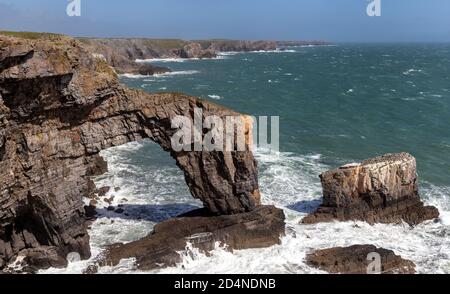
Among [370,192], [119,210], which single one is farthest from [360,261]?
[119,210]

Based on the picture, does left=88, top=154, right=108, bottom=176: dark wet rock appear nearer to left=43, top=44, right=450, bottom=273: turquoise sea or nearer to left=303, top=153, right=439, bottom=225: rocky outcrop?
left=43, top=44, right=450, bottom=273: turquoise sea

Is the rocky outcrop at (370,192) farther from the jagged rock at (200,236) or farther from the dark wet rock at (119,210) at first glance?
the dark wet rock at (119,210)

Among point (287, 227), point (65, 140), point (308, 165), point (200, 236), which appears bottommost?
point (287, 227)

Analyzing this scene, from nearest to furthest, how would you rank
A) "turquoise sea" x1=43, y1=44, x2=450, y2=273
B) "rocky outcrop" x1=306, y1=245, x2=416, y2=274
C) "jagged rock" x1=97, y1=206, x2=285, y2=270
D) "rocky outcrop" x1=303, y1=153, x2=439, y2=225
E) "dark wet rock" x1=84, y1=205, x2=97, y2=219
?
"rocky outcrop" x1=306, y1=245, x2=416, y2=274
"jagged rock" x1=97, y1=206, x2=285, y2=270
"turquoise sea" x1=43, y1=44, x2=450, y2=273
"rocky outcrop" x1=303, y1=153, x2=439, y2=225
"dark wet rock" x1=84, y1=205, x2=97, y2=219

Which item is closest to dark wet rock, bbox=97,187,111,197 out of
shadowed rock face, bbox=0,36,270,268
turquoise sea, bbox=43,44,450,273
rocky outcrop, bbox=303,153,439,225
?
turquoise sea, bbox=43,44,450,273

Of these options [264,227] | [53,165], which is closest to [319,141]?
[264,227]

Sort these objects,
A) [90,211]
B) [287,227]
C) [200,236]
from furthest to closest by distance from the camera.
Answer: [90,211] < [287,227] < [200,236]

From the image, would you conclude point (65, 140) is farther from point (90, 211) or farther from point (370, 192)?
point (370, 192)
